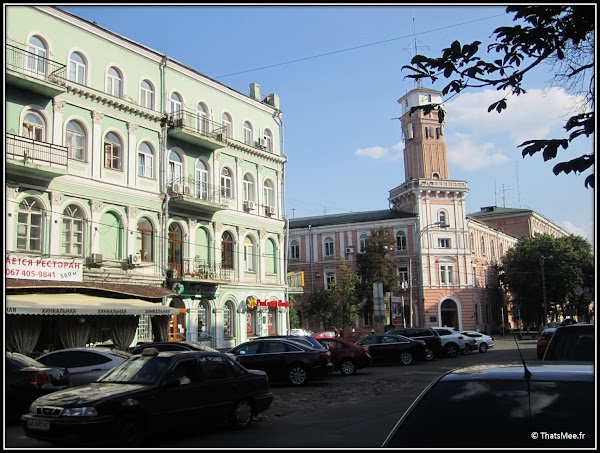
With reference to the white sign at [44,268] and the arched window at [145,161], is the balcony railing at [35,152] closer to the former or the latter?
the white sign at [44,268]

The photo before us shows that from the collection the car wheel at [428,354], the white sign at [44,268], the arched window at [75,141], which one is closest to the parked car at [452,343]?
the car wheel at [428,354]

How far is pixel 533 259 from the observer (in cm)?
6538

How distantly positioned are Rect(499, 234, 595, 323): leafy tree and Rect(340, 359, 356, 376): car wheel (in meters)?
47.1

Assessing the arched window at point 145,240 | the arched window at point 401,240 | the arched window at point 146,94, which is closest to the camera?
the arched window at point 145,240

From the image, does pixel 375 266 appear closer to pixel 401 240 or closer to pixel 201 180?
pixel 401 240

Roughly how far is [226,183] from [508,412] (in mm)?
31981

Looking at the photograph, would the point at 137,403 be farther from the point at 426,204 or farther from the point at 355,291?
the point at 426,204

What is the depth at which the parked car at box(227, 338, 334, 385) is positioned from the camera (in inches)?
746

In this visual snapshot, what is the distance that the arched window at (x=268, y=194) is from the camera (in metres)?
38.9

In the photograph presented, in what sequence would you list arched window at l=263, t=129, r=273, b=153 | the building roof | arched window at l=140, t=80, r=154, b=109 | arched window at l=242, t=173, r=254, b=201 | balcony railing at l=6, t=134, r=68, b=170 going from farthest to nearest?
the building roof
arched window at l=263, t=129, r=273, b=153
arched window at l=242, t=173, r=254, b=201
arched window at l=140, t=80, r=154, b=109
balcony railing at l=6, t=134, r=68, b=170

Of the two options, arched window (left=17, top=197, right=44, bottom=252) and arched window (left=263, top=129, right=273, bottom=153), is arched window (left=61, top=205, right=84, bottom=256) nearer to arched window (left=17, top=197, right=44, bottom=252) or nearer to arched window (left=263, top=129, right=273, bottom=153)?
arched window (left=17, top=197, right=44, bottom=252)

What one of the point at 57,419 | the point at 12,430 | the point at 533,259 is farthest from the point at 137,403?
the point at 533,259

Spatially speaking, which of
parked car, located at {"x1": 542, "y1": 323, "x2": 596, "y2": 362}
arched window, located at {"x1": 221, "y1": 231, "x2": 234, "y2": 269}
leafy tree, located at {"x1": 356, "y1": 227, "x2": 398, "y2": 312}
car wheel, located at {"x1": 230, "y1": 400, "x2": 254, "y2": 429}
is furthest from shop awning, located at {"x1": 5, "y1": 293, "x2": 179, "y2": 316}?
leafy tree, located at {"x1": 356, "y1": 227, "x2": 398, "y2": 312}

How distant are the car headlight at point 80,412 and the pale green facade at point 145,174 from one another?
54.7ft
